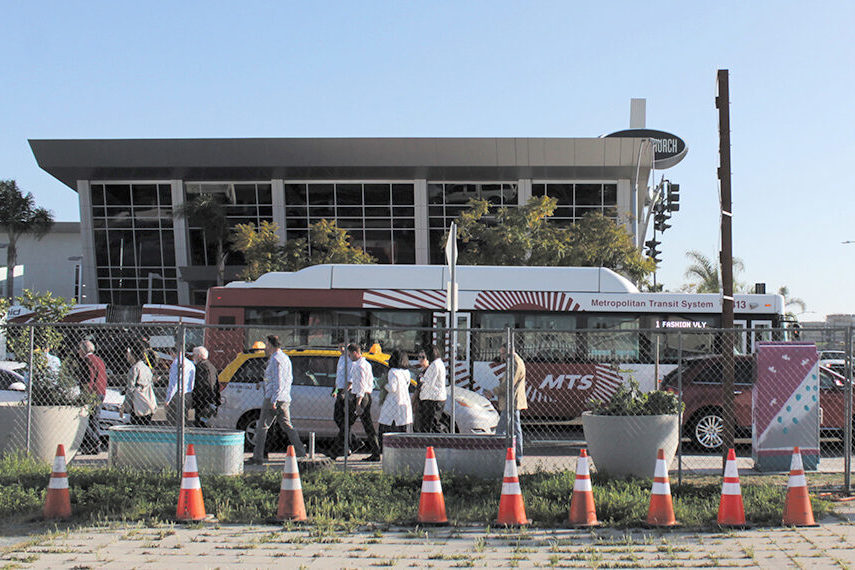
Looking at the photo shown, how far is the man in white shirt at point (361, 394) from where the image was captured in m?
11.9

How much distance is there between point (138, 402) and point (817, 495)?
27.6ft

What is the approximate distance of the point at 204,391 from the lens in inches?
497

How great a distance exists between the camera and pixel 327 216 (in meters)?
49.1

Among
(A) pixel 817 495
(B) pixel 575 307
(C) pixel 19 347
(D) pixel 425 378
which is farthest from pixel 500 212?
(A) pixel 817 495

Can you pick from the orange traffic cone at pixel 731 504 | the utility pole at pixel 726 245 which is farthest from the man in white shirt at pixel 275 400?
the orange traffic cone at pixel 731 504

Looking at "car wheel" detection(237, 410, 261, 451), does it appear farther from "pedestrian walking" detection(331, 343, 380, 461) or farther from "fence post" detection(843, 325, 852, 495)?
"fence post" detection(843, 325, 852, 495)

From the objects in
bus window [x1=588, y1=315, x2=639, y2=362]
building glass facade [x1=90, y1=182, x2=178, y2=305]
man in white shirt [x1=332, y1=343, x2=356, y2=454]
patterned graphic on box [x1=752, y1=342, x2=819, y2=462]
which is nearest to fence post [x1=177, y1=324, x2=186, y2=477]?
man in white shirt [x1=332, y1=343, x2=356, y2=454]

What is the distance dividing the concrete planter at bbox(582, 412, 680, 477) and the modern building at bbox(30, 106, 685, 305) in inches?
1399

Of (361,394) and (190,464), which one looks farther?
(361,394)

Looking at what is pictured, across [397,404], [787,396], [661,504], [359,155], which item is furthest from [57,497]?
[359,155]

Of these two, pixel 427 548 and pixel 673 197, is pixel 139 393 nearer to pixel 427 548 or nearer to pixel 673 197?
pixel 427 548

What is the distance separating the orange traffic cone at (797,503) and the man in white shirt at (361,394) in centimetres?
582

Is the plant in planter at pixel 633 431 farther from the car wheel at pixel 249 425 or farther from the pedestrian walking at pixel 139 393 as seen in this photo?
the pedestrian walking at pixel 139 393

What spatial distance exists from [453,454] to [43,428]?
487cm
